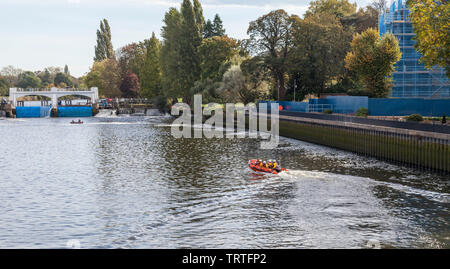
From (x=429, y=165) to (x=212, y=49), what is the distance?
85491 millimetres

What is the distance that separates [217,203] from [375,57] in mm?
53545

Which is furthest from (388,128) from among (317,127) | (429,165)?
(317,127)

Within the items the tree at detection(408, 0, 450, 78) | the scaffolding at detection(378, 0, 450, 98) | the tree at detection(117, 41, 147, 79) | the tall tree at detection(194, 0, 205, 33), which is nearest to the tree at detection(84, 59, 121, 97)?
the tree at detection(117, 41, 147, 79)

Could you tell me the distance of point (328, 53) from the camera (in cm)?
9406

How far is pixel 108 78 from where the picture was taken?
191375 mm

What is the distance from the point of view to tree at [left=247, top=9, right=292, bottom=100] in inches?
3841

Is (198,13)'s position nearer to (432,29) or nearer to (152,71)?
(152,71)

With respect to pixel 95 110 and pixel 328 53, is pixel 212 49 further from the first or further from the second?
pixel 95 110

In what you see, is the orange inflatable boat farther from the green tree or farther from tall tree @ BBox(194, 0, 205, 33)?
tall tree @ BBox(194, 0, 205, 33)

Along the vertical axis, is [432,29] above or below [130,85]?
above

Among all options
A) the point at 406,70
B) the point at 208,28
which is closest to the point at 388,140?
the point at 406,70

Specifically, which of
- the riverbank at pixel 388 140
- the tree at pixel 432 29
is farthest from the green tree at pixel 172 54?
the tree at pixel 432 29

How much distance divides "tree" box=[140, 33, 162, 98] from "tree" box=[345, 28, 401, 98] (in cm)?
9520

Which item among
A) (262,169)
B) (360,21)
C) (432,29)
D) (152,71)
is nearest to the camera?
(262,169)
